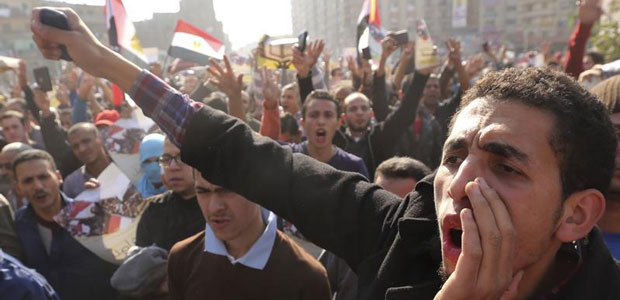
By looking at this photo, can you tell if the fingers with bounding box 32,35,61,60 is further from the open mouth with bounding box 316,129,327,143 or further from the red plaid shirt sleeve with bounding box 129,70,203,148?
the open mouth with bounding box 316,129,327,143

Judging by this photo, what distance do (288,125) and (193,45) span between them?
2.69 meters

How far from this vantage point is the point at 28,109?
7.47 meters

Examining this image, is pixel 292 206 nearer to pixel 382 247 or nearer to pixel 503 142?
pixel 382 247

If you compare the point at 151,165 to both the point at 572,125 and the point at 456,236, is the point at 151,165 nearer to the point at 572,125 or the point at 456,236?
the point at 456,236

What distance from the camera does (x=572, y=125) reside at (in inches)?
46.1

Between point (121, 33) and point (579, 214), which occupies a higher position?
point (121, 33)

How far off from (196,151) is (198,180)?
0.84 meters

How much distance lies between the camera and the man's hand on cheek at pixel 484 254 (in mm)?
1017

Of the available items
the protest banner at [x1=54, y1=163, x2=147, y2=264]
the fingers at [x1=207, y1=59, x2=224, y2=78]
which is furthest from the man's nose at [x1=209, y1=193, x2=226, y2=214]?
the fingers at [x1=207, y1=59, x2=224, y2=78]

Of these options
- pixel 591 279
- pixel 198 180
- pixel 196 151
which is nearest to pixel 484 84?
pixel 591 279

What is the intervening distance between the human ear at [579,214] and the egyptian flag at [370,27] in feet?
20.9

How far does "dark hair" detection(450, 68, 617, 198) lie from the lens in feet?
3.82

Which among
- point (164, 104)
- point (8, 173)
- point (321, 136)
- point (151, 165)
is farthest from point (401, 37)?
point (164, 104)

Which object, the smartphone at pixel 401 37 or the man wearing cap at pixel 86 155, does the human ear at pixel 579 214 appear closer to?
the man wearing cap at pixel 86 155
